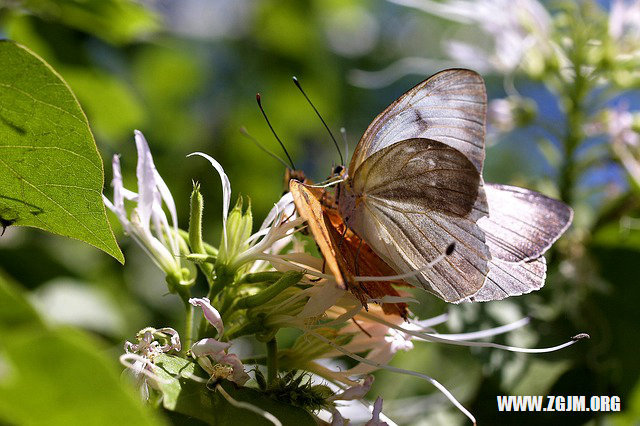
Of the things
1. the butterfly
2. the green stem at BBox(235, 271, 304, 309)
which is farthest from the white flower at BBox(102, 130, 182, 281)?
the butterfly

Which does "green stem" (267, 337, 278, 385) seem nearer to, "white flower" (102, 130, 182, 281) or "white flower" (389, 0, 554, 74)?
"white flower" (102, 130, 182, 281)

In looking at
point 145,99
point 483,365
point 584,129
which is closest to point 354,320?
point 483,365

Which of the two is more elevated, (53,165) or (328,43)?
(53,165)

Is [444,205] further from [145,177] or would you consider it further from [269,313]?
[145,177]

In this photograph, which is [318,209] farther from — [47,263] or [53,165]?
[47,263]

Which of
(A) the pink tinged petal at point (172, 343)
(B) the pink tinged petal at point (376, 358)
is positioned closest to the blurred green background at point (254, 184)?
(B) the pink tinged petal at point (376, 358)

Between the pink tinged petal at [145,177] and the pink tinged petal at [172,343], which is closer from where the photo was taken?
the pink tinged petal at [172,343]

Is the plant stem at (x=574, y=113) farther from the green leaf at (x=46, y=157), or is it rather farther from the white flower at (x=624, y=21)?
the green leaf at (x=46, y=157)

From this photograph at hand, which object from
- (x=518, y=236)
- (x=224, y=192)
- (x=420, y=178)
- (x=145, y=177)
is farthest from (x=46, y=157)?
(x=518, y=236)
